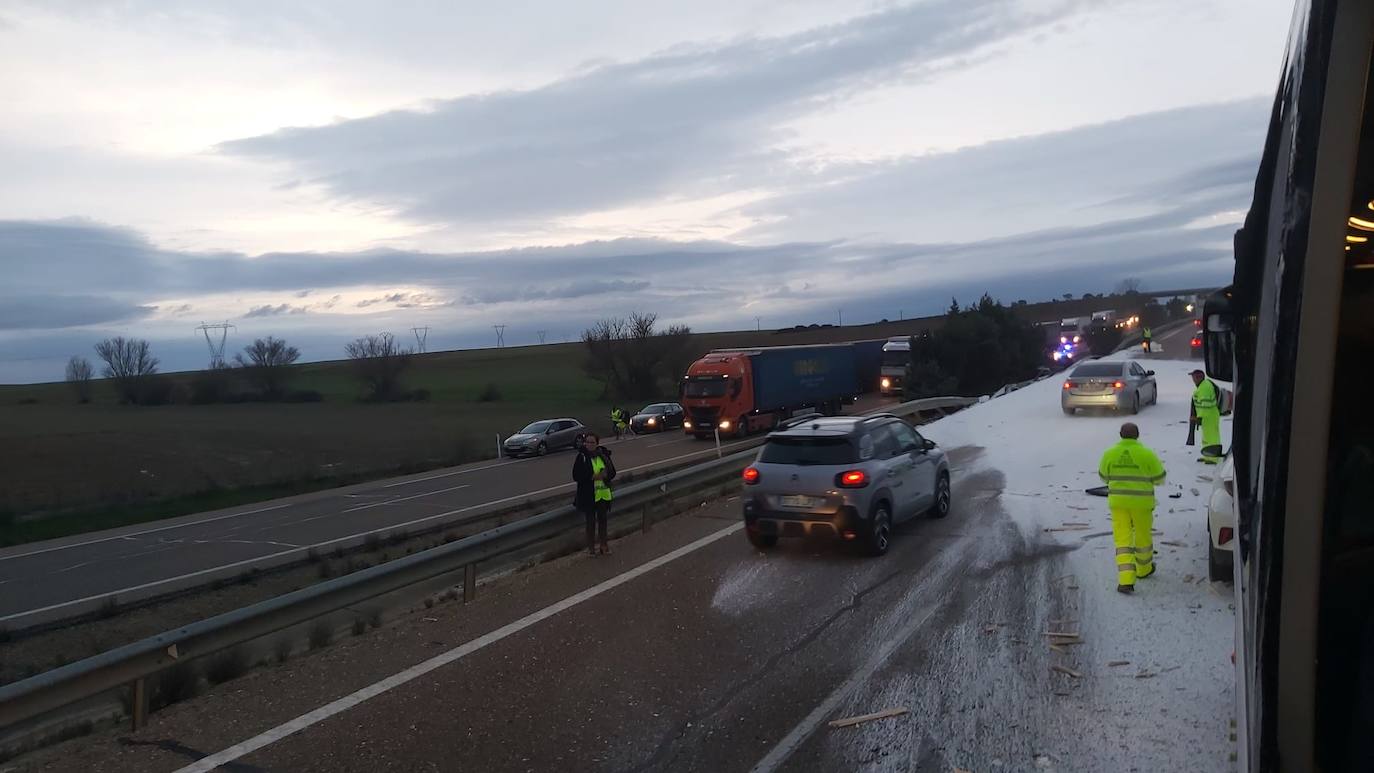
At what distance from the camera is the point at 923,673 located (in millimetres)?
7047

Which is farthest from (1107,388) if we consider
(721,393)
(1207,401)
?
(721,393)

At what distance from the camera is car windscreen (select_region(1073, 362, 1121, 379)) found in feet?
84.4

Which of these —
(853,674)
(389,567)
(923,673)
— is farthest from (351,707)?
(923,673)

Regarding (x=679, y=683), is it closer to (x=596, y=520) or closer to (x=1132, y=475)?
(x=1132, y=475)

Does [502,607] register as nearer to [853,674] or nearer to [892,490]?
[853,674]

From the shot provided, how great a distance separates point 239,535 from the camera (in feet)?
70.4

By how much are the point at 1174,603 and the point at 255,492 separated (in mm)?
30335

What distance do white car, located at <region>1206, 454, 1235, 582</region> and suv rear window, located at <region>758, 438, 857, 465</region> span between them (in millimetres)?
3806

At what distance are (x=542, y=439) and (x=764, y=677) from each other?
32559 mm

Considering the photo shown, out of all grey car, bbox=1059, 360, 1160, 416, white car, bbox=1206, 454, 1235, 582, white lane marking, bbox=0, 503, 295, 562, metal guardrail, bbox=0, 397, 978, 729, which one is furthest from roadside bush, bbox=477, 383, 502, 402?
white car, bbox=1206, 454, 1235, 582

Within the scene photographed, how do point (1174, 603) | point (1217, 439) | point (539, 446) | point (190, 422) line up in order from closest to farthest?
point (1174, 603), point (1217, 439), point (539, 446), point (190, 422)

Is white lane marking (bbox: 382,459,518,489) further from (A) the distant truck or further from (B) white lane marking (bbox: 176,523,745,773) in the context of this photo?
(B) white lane marking (bbox: 176,523,745,773)

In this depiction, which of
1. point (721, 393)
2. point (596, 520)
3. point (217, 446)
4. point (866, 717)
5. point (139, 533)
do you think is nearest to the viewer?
point (866, 717)

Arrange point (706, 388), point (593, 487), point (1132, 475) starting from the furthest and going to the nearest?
point (706, 388) → point (593, 487) → point (1132, 475)
